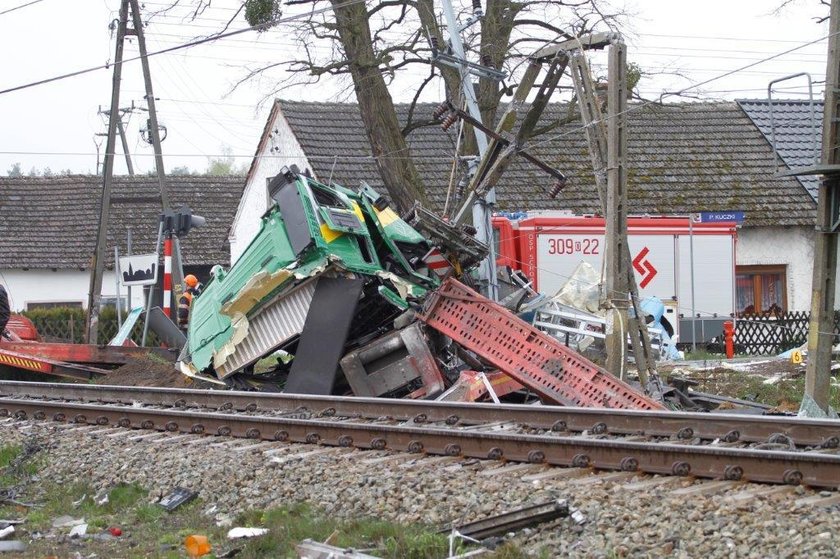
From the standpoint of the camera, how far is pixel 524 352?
1152cm

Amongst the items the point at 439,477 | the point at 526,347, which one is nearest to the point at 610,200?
the point at 526,347

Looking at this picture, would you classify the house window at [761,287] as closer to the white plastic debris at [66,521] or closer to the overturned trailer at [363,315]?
the overturned trailer at [363,315]

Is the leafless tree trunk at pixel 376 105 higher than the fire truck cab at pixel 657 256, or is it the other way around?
the leafless tree trunk at pixel 376 105

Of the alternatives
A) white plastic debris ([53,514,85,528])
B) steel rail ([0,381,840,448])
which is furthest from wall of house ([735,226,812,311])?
white plastic debris ([53,514,85,528])

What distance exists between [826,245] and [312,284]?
18.4 feet

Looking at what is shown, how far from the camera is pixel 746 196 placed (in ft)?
97.8

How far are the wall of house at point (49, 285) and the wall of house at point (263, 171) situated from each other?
19.7 ft

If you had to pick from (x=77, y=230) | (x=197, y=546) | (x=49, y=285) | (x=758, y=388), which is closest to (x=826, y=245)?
(x=758, y=388)

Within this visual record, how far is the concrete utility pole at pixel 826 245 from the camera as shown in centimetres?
1188


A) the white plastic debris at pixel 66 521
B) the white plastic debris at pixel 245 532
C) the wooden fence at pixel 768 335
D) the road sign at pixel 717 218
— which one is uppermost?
the road sign at pixel 717 218

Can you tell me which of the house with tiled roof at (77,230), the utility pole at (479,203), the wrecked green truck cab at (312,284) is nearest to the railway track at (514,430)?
the wrecked green truck cab at (312,284)

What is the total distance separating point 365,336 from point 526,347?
233cm

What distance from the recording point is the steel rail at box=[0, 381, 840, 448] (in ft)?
26.8

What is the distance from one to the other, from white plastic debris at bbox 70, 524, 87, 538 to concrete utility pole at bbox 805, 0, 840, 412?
25.4ft
